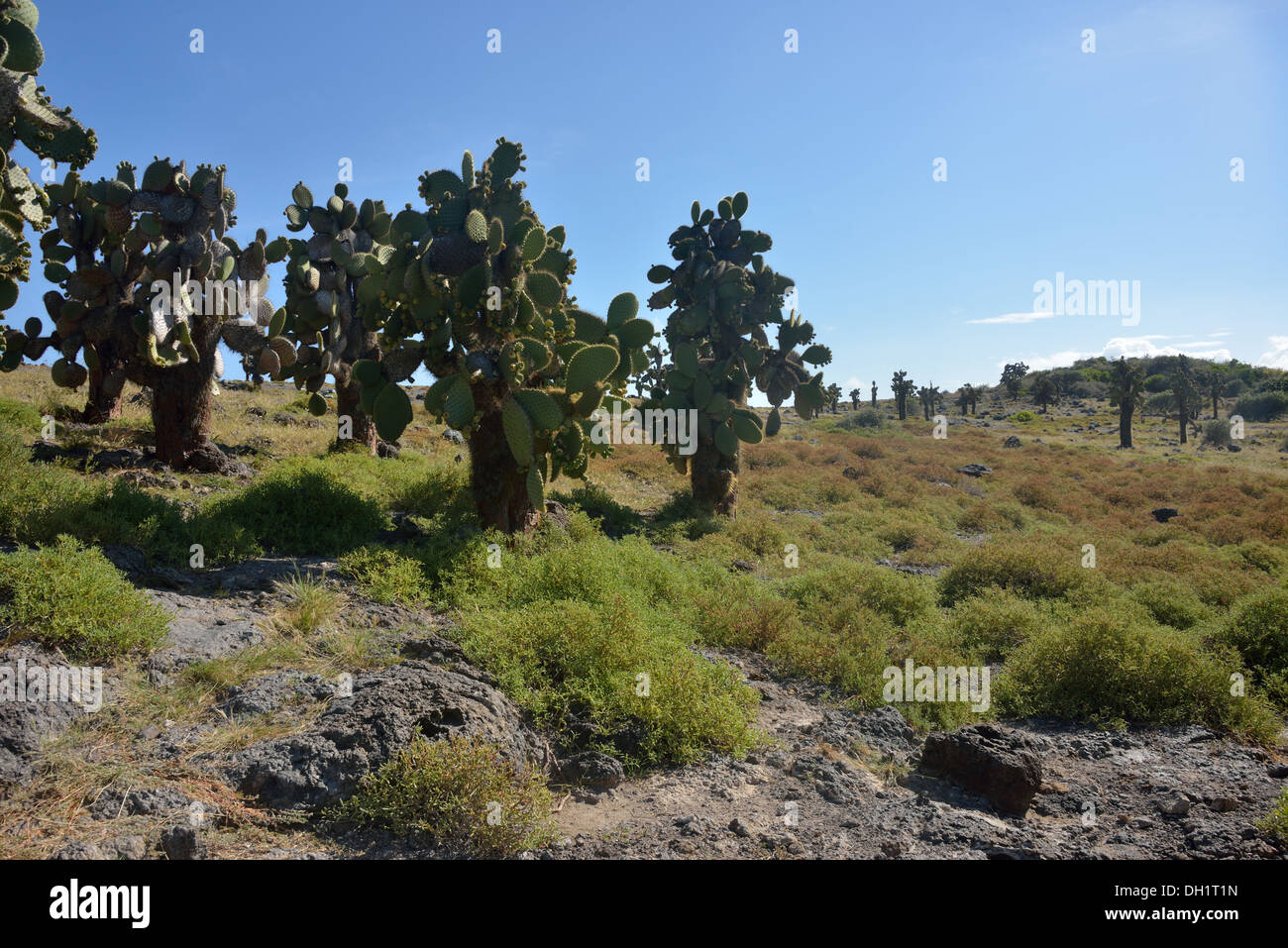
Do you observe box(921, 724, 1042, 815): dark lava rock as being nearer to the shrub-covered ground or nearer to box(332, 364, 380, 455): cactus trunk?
the shrub-covered ground

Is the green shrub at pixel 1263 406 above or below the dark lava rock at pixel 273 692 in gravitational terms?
above

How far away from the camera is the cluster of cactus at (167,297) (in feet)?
35.9

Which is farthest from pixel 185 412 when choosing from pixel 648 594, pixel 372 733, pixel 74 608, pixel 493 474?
pixel 372 733

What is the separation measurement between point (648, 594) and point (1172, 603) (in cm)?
729

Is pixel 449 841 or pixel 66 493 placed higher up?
pixel 66 493

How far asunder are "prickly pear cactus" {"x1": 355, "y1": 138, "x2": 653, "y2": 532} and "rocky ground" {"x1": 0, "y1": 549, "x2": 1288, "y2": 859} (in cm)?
358

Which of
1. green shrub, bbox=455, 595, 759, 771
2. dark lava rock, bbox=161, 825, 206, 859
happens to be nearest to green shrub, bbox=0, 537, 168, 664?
dark lava rock, bbox=161, 825, 206, 859

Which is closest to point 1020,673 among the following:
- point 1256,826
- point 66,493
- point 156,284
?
point 1256,826

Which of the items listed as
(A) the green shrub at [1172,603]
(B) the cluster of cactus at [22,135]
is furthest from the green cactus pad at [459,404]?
(A) the green shrub at [1172,603]

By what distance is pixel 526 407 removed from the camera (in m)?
9.22

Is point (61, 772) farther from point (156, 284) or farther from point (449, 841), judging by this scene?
point (156, 284)

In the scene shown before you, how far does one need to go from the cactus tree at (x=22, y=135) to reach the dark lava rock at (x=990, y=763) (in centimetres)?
982

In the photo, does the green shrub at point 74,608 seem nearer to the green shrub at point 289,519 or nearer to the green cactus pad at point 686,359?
the green shrub at point 289,519
